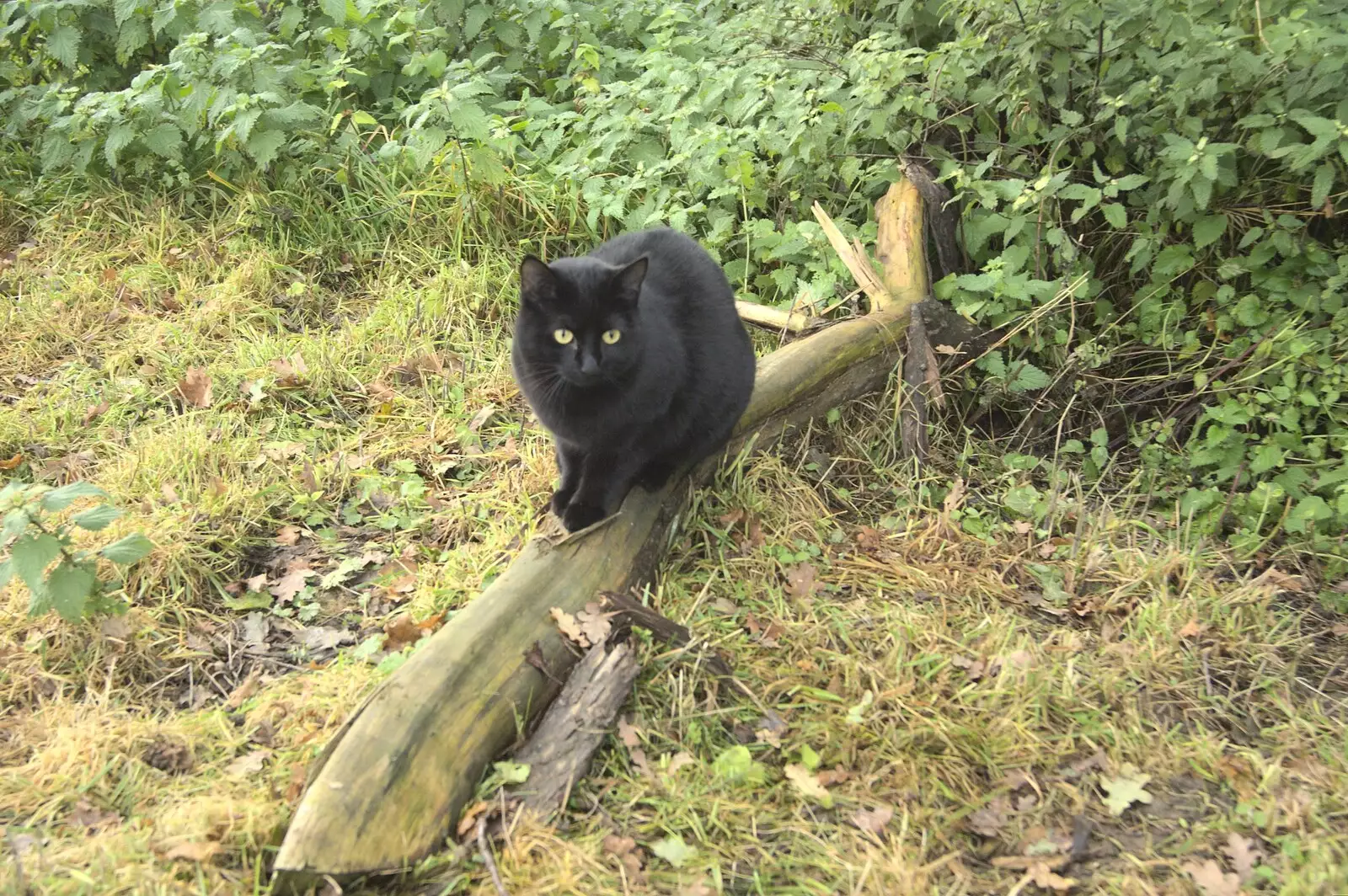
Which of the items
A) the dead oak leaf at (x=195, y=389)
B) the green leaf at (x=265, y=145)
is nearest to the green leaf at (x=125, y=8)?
the green leaf at (x=265, y=145)

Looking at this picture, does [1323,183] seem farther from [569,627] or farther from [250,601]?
[250,601]

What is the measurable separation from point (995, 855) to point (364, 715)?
61.0 inches

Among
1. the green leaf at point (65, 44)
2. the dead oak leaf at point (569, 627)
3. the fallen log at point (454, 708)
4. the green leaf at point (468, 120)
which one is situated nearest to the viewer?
the fallen log at point (454, 708)

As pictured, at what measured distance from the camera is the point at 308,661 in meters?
2.81

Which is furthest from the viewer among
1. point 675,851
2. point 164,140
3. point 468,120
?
point 164,140

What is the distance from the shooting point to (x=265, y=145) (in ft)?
15.1

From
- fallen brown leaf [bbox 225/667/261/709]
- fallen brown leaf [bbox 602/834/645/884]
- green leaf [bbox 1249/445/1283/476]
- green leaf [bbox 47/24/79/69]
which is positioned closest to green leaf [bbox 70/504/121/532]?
fallen brown leaf [bbox 225/667/261/709]

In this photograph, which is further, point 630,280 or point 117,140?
point 117,140

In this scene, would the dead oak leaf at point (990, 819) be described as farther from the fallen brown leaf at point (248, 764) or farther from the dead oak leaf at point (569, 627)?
the fallen brown leaf at point (248, 764)

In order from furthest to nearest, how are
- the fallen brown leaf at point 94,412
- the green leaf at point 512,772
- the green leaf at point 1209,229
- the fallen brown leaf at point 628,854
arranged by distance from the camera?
1. the fallen brown leaf at point 94,412
2. the green leaf at point 1209,229
3. the green leaf at point 512,772
4. the fallen brown leaf at point 628,854

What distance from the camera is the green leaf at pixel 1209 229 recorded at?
3.63 m

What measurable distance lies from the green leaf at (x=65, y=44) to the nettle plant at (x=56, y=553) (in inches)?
130

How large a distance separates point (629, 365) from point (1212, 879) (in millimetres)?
1946

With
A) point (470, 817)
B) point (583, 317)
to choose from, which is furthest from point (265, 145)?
point (470, 817)
